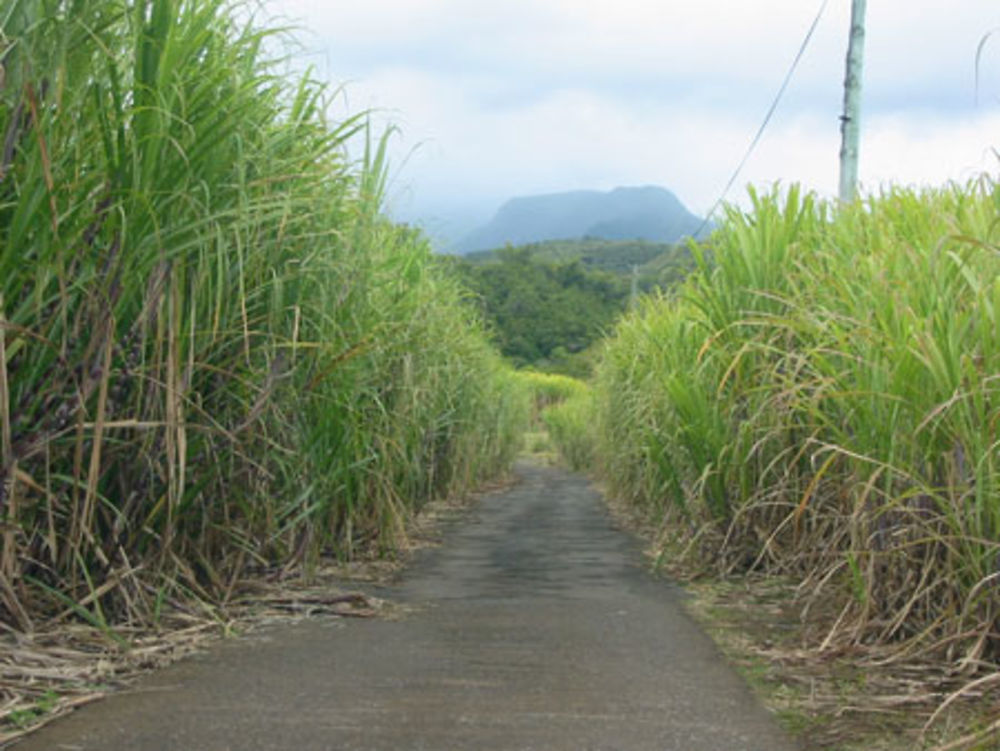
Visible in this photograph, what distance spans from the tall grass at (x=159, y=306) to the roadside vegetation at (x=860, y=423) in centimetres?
178

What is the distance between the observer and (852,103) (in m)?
9.95

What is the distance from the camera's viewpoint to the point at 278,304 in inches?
167

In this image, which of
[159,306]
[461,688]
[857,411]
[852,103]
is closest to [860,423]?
[857,411]

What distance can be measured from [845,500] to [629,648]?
1187 mm

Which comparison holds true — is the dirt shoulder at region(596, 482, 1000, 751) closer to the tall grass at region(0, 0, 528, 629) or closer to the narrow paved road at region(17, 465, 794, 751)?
the narrow paved road at region(17, 465, 794, 751)

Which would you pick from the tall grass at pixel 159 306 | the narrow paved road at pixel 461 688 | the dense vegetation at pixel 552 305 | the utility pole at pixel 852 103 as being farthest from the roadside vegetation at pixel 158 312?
the dense vegetation at pixel 552 305

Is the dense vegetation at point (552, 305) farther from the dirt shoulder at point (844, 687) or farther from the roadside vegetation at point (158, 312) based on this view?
the dirt shoulder at point (844, 687)

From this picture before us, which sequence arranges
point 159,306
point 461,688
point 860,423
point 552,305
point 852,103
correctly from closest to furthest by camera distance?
point 461,688 < point 159,306 < point 860,423 < point 852,103 < point 552,305

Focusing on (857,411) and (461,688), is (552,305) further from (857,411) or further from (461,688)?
(461,688)

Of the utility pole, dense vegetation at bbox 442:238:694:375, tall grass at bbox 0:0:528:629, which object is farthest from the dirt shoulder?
dense vegetation at bbox 442:238:694:375

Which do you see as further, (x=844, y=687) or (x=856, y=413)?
(x=856, y=413)

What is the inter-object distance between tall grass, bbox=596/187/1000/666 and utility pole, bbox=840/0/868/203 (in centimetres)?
343

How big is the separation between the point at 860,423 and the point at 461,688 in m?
1.69

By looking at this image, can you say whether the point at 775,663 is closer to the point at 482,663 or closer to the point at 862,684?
the point at 862,684
